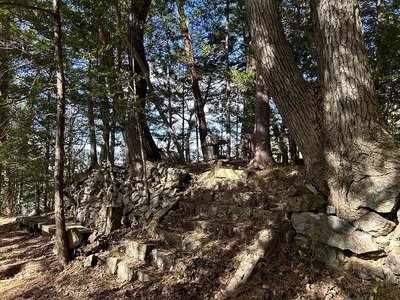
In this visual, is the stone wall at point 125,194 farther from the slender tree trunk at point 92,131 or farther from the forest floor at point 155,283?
the forest floor at point 155,283

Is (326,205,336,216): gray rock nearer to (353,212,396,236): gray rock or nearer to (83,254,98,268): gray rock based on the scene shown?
(353,212,396,236): gray rock

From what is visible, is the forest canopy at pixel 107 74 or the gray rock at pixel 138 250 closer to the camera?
the gray rock at pixel 138 250

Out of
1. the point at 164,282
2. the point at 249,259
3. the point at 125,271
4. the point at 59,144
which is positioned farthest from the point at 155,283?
the point at 59,144

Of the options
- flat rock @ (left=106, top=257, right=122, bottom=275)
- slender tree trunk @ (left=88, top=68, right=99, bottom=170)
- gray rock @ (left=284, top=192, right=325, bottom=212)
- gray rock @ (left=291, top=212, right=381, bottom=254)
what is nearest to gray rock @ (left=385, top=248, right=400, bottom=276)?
gray rock @ (left=291, top=212, right=381, bottom=254)

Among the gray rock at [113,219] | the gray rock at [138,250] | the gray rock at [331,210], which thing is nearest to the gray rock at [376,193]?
the gray rock at [331,210]

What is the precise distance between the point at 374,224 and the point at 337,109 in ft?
4.63

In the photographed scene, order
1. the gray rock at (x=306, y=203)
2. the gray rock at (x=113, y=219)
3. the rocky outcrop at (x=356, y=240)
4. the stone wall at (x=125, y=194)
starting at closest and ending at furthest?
the rocky outcrop at (x=356, y=240) < the gray rock at (x=306, y=203) < the gray rock at (x=113, y=219) < the stone wall at (x=125, y=194)

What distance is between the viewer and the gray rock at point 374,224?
2.90 metres

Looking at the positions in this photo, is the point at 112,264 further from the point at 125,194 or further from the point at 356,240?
the point at 356,240

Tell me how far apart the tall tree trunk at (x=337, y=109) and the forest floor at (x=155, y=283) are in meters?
0.75

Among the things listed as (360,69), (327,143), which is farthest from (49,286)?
(360,69)

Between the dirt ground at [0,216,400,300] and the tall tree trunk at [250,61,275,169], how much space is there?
3.24 metres

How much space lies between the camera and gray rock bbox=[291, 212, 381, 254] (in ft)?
9.49

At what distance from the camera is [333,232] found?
311 centimetres
